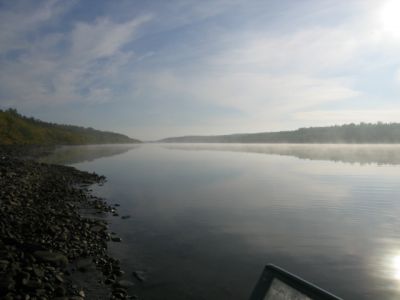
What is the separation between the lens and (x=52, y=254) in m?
10.4

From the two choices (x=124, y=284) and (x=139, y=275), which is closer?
(x=124, y=284)

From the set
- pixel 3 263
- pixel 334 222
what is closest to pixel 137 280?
pixel 3 263

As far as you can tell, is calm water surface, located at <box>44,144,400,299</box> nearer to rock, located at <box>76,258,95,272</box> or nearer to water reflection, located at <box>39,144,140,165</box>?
rock, located at <box>76,258,95,272</box>

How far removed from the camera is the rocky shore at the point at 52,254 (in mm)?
8422

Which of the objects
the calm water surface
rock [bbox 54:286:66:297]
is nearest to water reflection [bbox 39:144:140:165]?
the calm water surface

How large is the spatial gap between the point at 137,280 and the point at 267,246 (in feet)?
20.6

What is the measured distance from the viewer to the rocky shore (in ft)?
27.6

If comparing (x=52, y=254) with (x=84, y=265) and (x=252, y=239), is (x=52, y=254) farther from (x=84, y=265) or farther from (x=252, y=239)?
(x=252, y=239)

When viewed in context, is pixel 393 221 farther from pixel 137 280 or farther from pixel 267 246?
pixel 137 280

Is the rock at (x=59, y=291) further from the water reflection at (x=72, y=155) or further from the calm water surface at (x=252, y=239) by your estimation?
the water reflection at (x=72, y=155)

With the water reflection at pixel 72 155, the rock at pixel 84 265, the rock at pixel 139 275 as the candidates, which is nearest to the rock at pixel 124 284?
the rock at pixel 139 275

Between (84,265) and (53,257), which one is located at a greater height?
(53,257)

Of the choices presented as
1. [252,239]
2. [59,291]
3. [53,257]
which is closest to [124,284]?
[59,291]

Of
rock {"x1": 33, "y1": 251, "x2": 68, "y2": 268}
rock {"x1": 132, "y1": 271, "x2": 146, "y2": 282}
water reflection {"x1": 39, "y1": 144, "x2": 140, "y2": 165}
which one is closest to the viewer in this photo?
rock {"x1": 33, "y1": 251, "x2": 68, "y2": 268}
